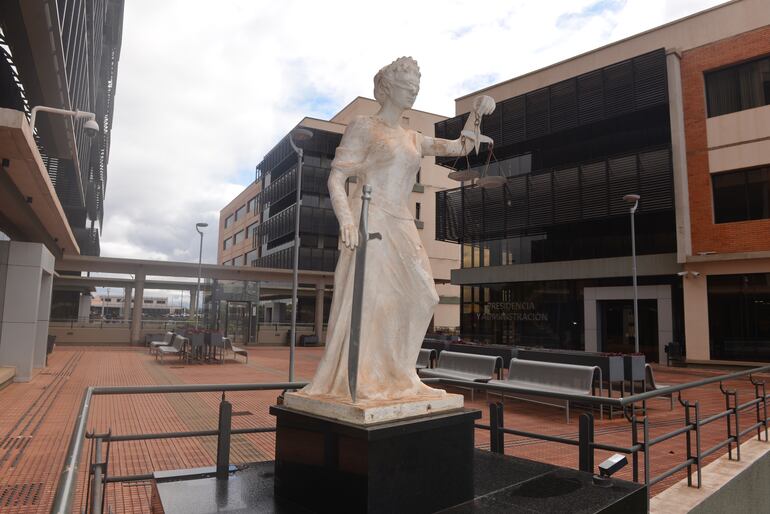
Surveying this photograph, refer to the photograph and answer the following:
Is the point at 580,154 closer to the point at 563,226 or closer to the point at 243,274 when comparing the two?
the point at 563,226

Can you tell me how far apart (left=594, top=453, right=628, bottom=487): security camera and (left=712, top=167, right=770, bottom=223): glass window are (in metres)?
18.9

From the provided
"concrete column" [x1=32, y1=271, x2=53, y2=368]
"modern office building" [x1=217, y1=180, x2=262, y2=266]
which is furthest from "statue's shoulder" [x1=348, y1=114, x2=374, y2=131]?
"modern office building" [x1=217, y1=180, x2=262, y2=266]

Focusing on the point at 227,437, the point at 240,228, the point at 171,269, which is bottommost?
the point at 227,437

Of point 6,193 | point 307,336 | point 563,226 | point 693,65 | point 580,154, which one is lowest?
point 307,336

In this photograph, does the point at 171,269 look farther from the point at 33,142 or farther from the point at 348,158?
the point at 348,158

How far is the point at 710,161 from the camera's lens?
20.3m

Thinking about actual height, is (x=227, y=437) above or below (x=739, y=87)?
below

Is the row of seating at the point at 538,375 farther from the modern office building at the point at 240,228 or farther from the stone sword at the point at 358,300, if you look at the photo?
the modern office building at the point at 240,228

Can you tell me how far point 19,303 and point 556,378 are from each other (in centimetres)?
1276

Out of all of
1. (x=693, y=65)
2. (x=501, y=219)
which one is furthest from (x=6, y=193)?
(x=693, y=65)

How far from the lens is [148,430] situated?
800 centimetres

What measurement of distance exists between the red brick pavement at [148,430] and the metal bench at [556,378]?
52 cm

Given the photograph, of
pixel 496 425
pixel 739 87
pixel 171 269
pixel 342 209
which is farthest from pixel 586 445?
pixel 171 269

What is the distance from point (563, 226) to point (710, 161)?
7.12 meters
